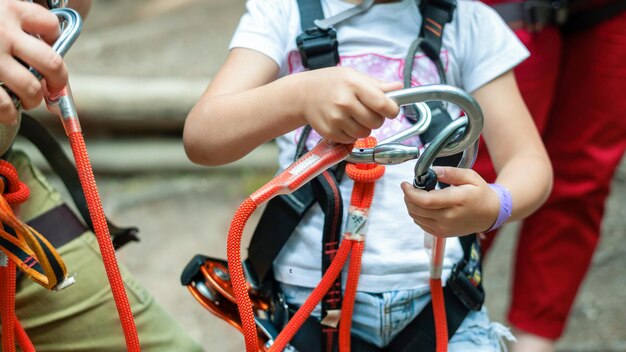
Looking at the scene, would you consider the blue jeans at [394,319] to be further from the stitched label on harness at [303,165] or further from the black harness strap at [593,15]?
the black harness strap at [593,15]

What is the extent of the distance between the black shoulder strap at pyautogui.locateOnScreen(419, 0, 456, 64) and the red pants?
465 mm

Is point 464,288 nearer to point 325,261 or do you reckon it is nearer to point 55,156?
point 325,261

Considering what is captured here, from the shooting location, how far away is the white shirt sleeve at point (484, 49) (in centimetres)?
130

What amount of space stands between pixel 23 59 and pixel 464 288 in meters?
0.73

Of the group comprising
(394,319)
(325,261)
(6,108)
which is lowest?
(394,319)

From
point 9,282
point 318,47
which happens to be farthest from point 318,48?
point 9,282

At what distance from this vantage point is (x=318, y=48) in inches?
47.4

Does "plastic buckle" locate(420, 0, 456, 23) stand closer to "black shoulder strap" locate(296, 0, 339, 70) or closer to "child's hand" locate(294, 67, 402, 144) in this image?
"black shoulder strap" locate(296, 0, 339, 70)

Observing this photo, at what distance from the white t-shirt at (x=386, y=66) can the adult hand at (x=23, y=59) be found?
0.41 metres

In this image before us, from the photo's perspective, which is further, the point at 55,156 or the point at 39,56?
the point at 55,156

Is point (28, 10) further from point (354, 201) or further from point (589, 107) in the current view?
point (589, 107)

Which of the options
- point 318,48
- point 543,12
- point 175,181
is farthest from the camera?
point 175,181

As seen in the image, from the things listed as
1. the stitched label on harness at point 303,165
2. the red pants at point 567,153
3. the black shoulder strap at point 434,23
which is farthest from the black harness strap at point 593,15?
the stitched label on harness at point 303,165

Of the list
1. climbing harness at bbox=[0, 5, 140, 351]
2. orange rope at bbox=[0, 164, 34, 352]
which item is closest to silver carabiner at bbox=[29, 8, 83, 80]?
climbing harness at bbox=[0, 5, 140, 351]
